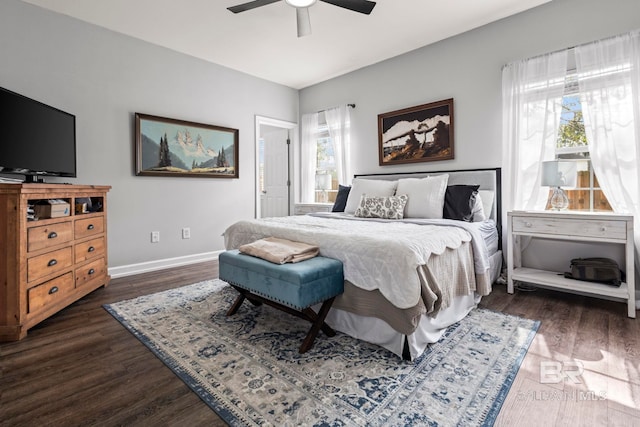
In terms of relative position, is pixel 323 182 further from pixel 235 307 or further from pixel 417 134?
pixel 235 307

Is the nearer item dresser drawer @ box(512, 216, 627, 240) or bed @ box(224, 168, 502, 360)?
bed @ box(224, 168, 502, 360)

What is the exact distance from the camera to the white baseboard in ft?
11.8

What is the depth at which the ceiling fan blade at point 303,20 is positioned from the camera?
8.98ft

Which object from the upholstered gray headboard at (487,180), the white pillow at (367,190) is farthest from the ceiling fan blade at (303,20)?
the upholstered gray headboard at (487,180)

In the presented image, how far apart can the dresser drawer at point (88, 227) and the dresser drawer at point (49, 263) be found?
0.64 feet

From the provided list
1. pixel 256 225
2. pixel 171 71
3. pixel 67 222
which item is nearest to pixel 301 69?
pixel 171 71

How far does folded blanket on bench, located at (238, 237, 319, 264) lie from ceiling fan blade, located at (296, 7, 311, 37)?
6.37 feet

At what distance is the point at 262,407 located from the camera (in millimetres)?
1418

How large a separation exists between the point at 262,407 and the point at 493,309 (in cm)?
201

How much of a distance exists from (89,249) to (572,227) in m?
4.12

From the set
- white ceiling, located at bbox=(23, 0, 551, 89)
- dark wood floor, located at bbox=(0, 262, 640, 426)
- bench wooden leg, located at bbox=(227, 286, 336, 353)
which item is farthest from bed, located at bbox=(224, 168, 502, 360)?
white ceiling, located at bbox=(23, 0, 551, 89)

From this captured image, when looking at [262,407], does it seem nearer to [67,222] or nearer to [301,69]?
[67,222]
